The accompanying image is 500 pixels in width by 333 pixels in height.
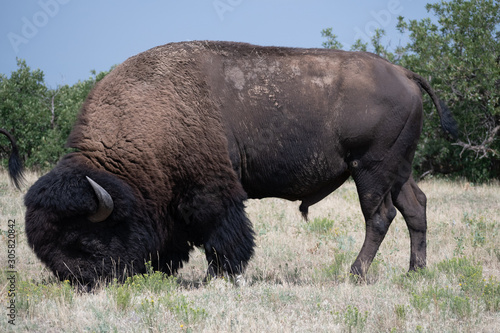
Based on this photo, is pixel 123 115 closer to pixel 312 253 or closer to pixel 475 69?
pixel 312 253

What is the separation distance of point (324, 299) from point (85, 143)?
2668 mm

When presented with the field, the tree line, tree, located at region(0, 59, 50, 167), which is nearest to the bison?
the field

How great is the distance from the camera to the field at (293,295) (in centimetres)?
386

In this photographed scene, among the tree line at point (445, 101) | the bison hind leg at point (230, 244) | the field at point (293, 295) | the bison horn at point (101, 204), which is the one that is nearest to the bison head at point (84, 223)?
the bison horn at point (101, 204)

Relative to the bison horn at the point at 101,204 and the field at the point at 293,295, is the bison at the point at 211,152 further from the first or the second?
the field at the point at 293,295

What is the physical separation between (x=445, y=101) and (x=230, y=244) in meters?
13.1

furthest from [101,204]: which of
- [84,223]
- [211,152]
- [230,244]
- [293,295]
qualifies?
[293,295]

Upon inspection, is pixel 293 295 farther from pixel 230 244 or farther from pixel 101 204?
pixel 101 204

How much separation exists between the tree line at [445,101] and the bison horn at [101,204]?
39.8 feet

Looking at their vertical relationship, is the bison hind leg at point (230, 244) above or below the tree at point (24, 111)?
below

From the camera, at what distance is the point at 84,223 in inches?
190

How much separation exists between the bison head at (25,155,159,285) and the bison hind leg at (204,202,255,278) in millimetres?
710

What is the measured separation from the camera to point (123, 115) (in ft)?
16.9

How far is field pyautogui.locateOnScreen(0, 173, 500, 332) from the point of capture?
152 inches
